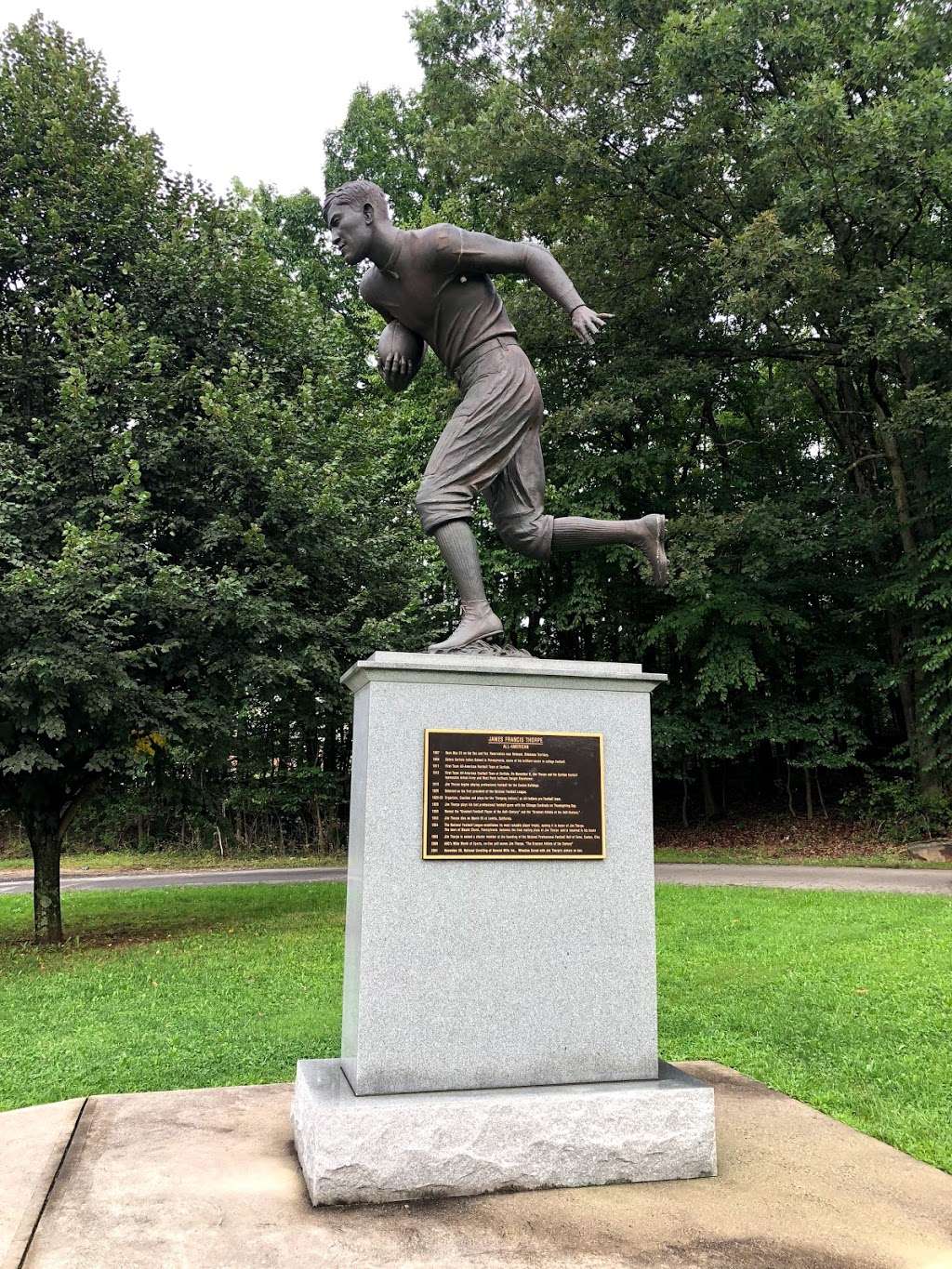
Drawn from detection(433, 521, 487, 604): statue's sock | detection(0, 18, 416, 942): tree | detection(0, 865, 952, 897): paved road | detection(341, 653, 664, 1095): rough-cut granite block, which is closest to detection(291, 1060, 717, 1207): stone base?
detection(341, 653, 664, 1095): rough-cut granite block

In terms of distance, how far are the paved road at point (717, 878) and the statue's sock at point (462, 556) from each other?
1052cm

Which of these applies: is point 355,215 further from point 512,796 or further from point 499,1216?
point 499,1216

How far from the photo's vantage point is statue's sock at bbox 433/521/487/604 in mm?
4711

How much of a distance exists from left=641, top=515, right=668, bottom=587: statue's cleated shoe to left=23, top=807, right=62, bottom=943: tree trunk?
8880mm

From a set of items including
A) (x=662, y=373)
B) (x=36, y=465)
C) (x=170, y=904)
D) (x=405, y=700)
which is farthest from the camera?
(x=662, y=373)

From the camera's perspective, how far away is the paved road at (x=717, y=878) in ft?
46.2

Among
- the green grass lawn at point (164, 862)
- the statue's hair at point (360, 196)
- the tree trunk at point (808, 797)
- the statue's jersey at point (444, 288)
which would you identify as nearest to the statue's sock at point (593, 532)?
the statue's jersey at point (444, 288)

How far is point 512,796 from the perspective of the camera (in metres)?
4.22

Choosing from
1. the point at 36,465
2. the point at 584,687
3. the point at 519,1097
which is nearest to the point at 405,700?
the point at 584,687

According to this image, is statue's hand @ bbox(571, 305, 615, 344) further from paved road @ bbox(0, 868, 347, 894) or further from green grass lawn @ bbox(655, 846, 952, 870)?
green grass lawn @ bbox(655, 846, 952, 870)

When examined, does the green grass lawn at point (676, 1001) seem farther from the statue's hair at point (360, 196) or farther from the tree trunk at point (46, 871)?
the statue's hair at point (360, 196)

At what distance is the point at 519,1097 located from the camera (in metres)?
3.87

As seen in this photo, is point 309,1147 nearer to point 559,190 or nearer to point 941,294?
point 941,294

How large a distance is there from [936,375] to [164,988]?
53.5 ft
